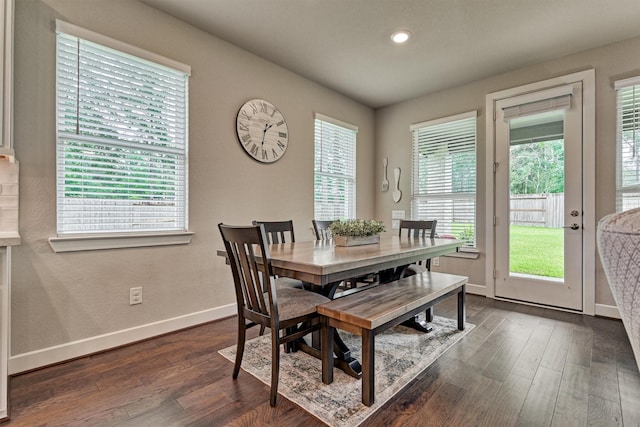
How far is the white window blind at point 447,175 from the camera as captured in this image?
3.81 metres

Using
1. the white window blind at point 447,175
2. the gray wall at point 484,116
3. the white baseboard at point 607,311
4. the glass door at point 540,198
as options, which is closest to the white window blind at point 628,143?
the gray wall at point 484,116

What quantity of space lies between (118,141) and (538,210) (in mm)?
4017

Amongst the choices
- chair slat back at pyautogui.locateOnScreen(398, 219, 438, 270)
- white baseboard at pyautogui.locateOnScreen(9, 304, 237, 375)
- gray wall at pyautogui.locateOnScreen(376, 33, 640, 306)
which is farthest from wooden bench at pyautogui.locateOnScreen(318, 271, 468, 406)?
gray wall at pyautogui.locateOnScreen(376, 33, 640, 306)

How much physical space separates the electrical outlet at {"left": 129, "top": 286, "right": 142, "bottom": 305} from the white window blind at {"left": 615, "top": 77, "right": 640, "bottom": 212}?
427cm

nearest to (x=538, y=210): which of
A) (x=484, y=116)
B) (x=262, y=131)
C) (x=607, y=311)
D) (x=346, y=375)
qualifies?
(x=607, y=311)

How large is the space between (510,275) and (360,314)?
8.85 feet

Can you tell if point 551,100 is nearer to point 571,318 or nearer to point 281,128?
point 571,318

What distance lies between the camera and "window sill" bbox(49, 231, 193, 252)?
2.02m

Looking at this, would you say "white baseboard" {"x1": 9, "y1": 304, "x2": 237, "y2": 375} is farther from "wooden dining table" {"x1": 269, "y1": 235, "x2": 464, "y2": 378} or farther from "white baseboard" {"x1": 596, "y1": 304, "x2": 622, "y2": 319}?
"white baseboard" {"x1": 596, "y1": 304, "x2": 622, "y2": 319}

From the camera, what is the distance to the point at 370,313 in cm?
163

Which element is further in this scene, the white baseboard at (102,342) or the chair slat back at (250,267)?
the white baseboard at (102,342)

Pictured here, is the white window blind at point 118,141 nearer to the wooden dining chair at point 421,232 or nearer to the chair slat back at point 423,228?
the wooden dining chair at point 421,232

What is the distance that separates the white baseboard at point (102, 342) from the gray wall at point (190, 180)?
0.03 m

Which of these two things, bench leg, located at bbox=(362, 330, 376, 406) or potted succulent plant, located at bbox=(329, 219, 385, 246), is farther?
potted succulent plant, located at bbox=(329, 219, 385, 246)
